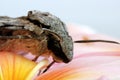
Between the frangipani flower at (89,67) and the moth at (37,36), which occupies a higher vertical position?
the moth at (37,36)

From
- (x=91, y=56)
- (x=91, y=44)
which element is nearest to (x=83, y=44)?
(x=91, y=44)

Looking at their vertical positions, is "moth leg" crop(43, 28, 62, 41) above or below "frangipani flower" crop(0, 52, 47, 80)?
above

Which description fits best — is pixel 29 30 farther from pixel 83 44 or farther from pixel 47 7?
pixel 47 7

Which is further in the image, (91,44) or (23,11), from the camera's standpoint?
(23,11)

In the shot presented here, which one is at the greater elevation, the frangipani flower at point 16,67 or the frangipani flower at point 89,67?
the frangipani flower at point 16,67

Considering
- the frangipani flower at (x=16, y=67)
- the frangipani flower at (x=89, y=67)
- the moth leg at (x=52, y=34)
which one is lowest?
the frangipani flower at (x=89, y=67)

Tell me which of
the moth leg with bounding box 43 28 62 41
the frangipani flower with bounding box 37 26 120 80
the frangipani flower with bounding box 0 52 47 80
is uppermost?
the moth leg with bounding box 43 28 62 41

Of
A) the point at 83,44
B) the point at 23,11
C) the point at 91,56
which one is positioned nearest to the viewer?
the point at 91,56

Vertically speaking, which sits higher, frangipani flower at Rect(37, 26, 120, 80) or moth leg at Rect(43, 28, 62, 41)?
moth leg at Rect(43, 28, 62, 41)
